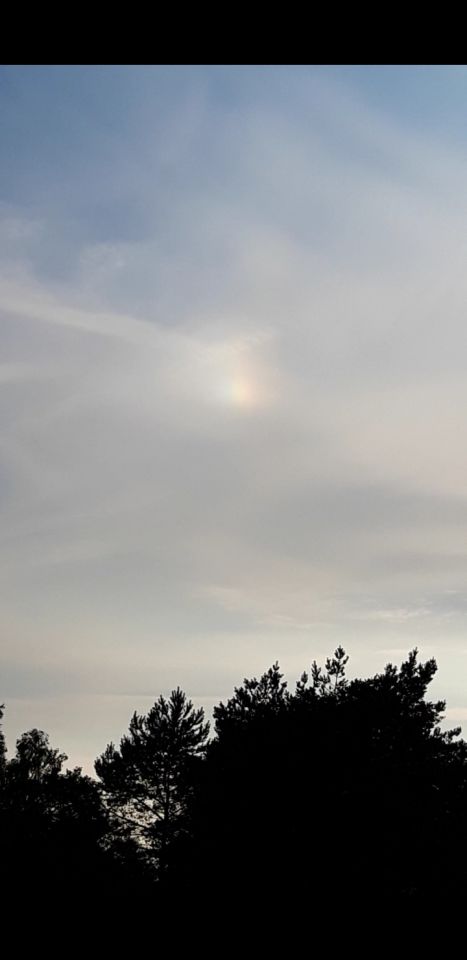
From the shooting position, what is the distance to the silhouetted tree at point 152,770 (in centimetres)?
4470

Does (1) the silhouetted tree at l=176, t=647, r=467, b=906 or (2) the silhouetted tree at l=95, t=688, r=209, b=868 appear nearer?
(1) the silhouetted tree at l=176, t=647, r=467, b=906

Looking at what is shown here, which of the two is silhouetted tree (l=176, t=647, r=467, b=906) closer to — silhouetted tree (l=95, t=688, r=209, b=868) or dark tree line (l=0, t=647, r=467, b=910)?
dark tree line (l=0, t=647, r=467, b=910)

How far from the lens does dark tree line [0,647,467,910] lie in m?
29.1

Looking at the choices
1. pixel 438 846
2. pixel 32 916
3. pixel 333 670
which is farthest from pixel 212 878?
pixel 333 670

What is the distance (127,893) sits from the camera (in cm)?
3080

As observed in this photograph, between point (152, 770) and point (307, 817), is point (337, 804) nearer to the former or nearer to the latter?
point (307, 817)

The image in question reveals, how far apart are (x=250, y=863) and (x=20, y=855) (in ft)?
34.2

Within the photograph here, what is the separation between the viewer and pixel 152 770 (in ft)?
157

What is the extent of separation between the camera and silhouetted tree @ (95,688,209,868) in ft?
147

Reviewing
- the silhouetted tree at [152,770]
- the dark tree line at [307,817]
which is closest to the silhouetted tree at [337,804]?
the dark tree line at [307,817]

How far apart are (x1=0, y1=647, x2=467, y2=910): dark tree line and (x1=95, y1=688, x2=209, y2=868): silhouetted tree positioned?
9.28 feet

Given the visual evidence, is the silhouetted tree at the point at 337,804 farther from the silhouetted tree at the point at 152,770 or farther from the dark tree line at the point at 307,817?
the silhouetted tree at the point at 152,770

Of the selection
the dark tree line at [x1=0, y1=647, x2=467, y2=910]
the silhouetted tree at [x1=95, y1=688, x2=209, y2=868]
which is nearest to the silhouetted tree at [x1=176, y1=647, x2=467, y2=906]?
the dark tree line at [x1=0, y1=647, x2=467, y2=910]

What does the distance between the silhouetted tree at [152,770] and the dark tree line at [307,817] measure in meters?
2.83
